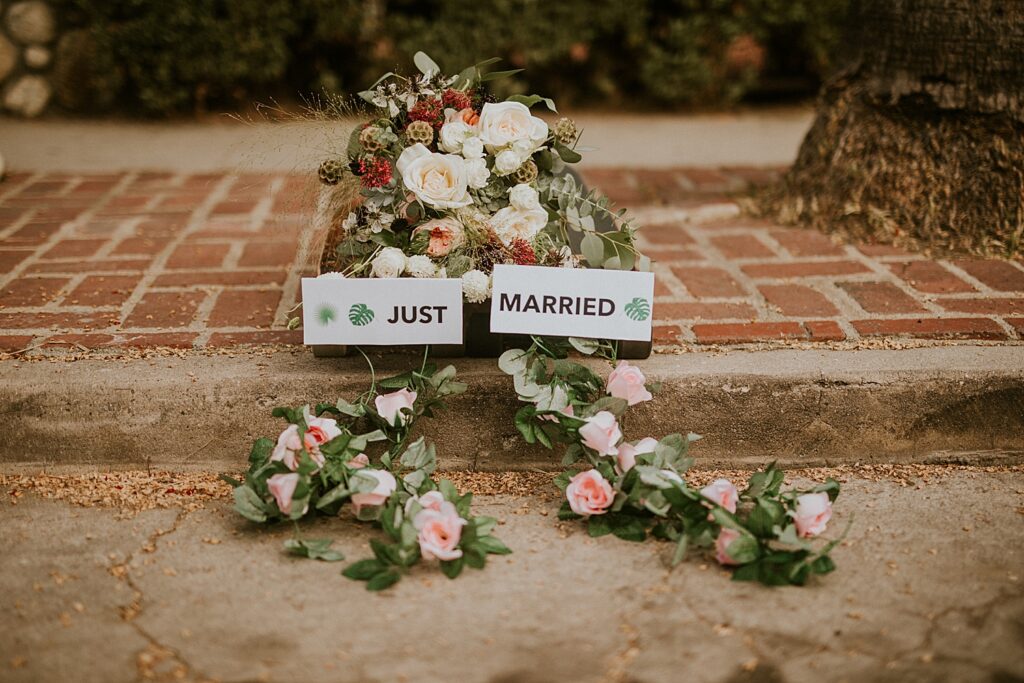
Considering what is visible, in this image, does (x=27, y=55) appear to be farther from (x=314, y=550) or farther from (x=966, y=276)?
(x=966, y=276)

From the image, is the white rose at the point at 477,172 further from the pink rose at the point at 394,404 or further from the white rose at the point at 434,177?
the pink rose at the point at 394,404

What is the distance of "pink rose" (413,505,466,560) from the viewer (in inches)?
→ 72.7


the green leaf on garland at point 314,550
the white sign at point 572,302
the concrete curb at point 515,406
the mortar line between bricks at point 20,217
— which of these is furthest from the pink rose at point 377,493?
the mortar line between bricks at point 20,217

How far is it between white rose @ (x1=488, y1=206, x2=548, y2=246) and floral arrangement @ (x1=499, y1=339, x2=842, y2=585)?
0.24 meters

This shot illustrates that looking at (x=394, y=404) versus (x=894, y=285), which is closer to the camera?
(x=394, y=404)

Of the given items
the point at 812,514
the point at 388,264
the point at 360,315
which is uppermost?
the point at 388,264

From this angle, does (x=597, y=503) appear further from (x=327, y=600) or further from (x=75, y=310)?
(x=75, y=310)

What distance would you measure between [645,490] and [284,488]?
719mm

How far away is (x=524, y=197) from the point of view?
6.98ft

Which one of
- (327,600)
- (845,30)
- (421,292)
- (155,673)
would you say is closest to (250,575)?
(327,600)

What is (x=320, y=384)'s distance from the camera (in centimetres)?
221

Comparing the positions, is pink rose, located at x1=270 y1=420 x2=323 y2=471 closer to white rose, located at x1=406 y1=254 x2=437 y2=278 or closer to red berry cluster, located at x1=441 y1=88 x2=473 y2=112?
white rose, located at x1=406 y1=254 x2=437 y2=278

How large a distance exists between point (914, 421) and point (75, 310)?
6.87ft

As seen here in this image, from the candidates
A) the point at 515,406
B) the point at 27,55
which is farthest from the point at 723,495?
the point at 27,55
